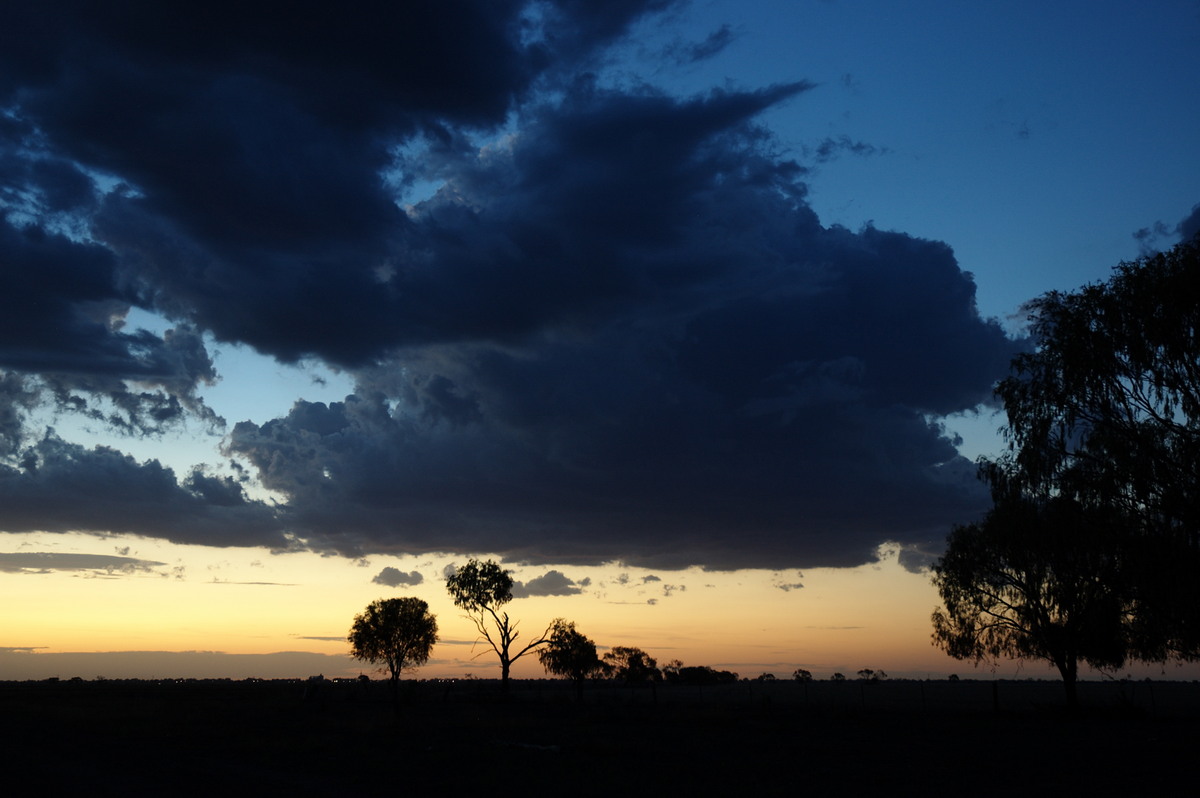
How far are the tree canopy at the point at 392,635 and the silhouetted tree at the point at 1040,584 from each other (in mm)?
52985

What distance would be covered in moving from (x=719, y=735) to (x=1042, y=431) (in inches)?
816

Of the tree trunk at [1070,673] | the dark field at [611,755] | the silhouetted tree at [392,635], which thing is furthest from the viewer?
the silhouetted tree at [392,635]

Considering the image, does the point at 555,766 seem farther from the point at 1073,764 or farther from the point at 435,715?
the point at 435,715

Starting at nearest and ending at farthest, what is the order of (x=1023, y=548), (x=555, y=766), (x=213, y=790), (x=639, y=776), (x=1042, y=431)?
(x=213, y=790) → (x=639, y=776) → (x=555, y=766) → (x=1042, y=431) → (x=1023, y=548)

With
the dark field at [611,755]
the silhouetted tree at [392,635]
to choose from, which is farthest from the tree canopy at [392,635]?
the dark field at [611,755]

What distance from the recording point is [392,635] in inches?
3438

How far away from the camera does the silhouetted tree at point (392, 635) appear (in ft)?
286

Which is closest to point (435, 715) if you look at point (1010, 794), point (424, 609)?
point (424, 609)

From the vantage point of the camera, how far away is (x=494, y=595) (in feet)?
290

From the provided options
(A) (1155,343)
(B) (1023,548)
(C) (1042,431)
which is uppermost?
(A) (1155,343)

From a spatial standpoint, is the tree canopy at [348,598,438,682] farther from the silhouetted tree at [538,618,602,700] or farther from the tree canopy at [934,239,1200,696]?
the tree canopy at [934,239,1200,696]

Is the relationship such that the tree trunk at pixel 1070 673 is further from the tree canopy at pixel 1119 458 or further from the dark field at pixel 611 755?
the tree canopy at pixel 1119 458

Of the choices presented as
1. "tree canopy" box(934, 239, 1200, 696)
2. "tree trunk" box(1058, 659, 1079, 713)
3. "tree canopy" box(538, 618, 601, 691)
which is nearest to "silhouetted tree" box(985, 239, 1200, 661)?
"tree canopy" box(934, 239, 1200, 696)

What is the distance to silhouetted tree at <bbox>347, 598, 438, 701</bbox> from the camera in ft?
286
